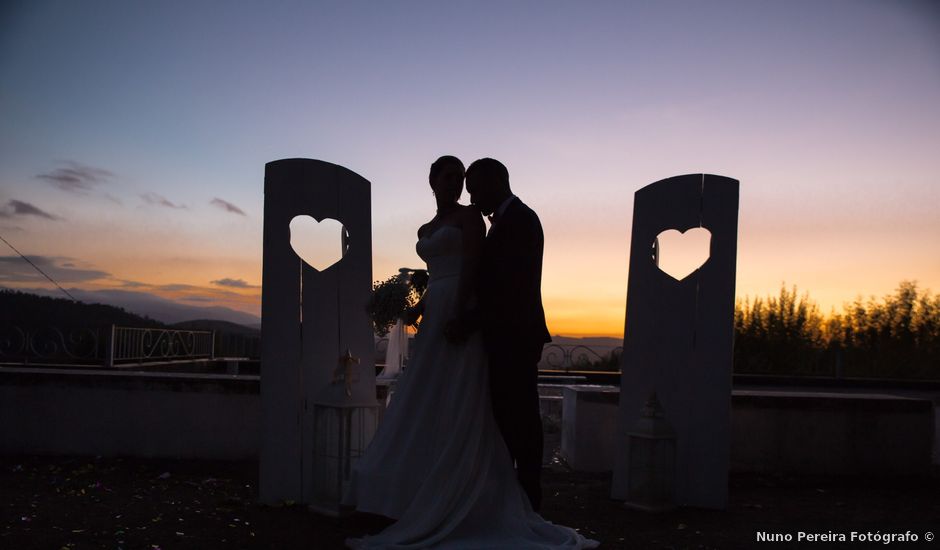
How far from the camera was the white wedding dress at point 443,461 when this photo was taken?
4.28m

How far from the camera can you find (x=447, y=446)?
4441mm

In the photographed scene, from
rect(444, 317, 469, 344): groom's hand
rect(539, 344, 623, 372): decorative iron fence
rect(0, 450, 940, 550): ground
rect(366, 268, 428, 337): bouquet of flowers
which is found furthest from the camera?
rect(539, 344, 623, 372): decorative iron fence

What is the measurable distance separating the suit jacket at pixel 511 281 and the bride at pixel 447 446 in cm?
9

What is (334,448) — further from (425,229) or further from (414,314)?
(425,229)

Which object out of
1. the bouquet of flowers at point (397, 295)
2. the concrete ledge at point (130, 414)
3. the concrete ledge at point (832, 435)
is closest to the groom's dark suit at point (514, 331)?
the bouquet of flowers at point (397, 295)

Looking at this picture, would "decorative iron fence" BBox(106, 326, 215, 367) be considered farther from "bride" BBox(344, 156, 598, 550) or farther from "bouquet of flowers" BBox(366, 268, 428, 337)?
"bride" BBox(344, 156, 598, 550)

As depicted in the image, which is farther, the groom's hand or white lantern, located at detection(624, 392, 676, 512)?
white lantern, located at detection(624, 392, 676, 512)

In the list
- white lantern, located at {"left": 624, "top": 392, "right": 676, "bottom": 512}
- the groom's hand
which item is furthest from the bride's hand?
white lantern, located at {"left": 624, "top": 392, "right": 676, "bottom": 512}

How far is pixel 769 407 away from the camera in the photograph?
23.5 feet

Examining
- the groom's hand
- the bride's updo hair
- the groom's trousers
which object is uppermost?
the bride's updo hair

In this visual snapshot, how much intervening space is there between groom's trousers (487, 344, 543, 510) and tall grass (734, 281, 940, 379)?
38.5 feet

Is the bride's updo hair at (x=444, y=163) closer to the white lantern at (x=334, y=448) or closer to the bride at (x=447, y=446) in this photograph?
the bride at (x=447, y=446)

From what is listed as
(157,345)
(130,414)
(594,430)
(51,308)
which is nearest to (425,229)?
(594,430)

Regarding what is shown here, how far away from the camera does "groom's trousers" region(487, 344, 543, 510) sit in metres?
4.55
